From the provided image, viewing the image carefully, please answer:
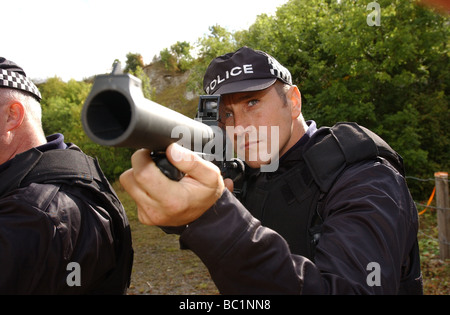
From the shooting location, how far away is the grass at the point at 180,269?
266 inches

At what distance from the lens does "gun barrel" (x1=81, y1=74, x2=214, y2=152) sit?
113 cm

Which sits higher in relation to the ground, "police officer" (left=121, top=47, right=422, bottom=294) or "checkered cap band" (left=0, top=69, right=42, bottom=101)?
"checkered cap band" (left=0, top=69, right=42, bottom=101)

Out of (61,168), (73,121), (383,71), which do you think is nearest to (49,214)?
(61,168)

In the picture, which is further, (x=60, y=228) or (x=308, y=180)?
(x=308, y=180)

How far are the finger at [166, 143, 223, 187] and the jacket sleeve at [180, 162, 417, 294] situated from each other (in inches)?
4.3

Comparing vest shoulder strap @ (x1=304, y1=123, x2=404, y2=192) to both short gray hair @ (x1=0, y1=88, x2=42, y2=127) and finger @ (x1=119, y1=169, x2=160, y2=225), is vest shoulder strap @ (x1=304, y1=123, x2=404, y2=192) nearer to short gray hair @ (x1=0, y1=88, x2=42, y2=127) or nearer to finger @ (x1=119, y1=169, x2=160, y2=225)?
finger @ (x1=119, y1=169, x2=160, y2=225)

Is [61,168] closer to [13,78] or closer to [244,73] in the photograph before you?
[13,78]

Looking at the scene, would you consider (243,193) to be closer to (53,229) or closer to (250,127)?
(250,127)

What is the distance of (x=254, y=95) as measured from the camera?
7.74ft

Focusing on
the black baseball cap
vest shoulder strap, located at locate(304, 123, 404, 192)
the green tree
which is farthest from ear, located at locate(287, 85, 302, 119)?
the green tree

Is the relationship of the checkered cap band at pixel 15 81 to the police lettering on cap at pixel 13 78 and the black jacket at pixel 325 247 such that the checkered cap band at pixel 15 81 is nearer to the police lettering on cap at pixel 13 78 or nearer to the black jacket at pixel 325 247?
the police lettering on cap at pixel 13 78

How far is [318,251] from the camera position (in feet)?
5.13

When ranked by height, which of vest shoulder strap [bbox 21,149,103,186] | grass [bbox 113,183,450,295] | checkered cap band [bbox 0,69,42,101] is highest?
checkered cap band [bbox 0,69,42,101]

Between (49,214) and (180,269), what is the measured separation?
6.67 meters
